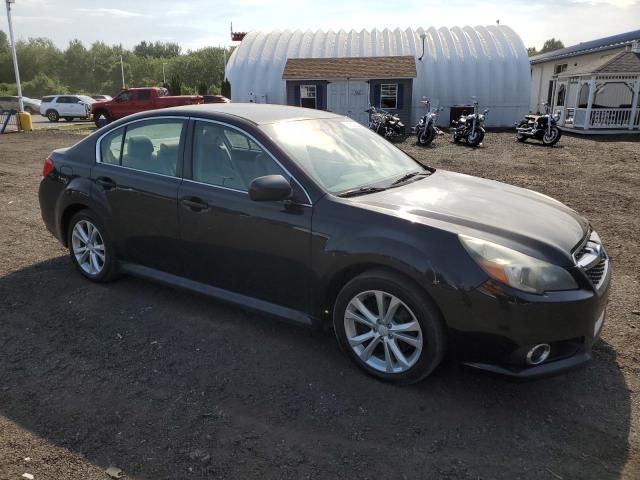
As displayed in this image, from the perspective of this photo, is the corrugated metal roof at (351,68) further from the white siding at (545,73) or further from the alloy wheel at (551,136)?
the white siding at (545,73)

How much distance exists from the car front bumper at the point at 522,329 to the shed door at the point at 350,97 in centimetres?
2346

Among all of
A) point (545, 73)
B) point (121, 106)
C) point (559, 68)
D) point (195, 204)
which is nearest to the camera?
point (195, 204)

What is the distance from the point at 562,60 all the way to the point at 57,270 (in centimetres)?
3608

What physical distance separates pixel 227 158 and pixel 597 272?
104 inches

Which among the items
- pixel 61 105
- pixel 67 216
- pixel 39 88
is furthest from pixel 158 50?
pixel 67 216

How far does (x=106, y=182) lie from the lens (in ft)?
15.0

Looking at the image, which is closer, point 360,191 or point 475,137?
point 360,191

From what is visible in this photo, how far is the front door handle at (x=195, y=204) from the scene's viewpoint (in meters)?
3.89

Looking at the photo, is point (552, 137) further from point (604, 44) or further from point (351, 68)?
point (604, 44)

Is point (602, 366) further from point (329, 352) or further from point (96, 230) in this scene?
point (96, 230)

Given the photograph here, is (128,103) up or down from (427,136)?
up

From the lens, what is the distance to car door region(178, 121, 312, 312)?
3.51 m

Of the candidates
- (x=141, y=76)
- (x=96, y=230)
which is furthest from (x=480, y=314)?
(x=141, y=76)

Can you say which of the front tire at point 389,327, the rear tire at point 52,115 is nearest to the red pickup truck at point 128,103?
the rear tire at point 52,115
